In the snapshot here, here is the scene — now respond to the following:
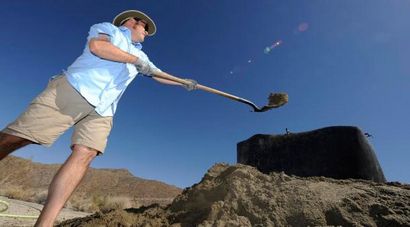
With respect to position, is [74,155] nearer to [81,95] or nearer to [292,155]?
[81,95]

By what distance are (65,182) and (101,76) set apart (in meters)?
0.92

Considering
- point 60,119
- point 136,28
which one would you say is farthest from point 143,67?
point 60,119

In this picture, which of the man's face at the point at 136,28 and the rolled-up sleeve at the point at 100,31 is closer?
the rolled-up sleeve at the point at 100,31

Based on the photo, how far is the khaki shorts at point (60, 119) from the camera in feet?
8.93

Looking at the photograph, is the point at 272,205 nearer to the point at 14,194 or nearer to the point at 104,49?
the point at 104,49

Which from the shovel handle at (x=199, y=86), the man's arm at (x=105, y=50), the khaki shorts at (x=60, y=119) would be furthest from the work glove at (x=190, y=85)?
the khaki shorts at (x=60, y=119)

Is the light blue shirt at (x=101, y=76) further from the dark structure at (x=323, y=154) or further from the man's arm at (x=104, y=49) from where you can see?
the dark structure at (x=323, y=154)

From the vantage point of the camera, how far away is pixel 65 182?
2594mm

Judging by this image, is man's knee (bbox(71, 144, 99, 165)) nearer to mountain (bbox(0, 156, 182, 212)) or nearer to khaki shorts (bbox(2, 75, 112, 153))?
khaki shorts (bbox(2, 75, 112, 153))

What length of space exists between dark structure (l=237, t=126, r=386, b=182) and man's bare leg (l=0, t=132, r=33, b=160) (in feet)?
13.9

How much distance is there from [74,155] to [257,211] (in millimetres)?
1611

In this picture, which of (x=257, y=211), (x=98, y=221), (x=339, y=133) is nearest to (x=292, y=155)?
(x=339, y=133)

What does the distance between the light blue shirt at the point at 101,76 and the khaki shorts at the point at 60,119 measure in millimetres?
64

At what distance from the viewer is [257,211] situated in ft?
10.00
